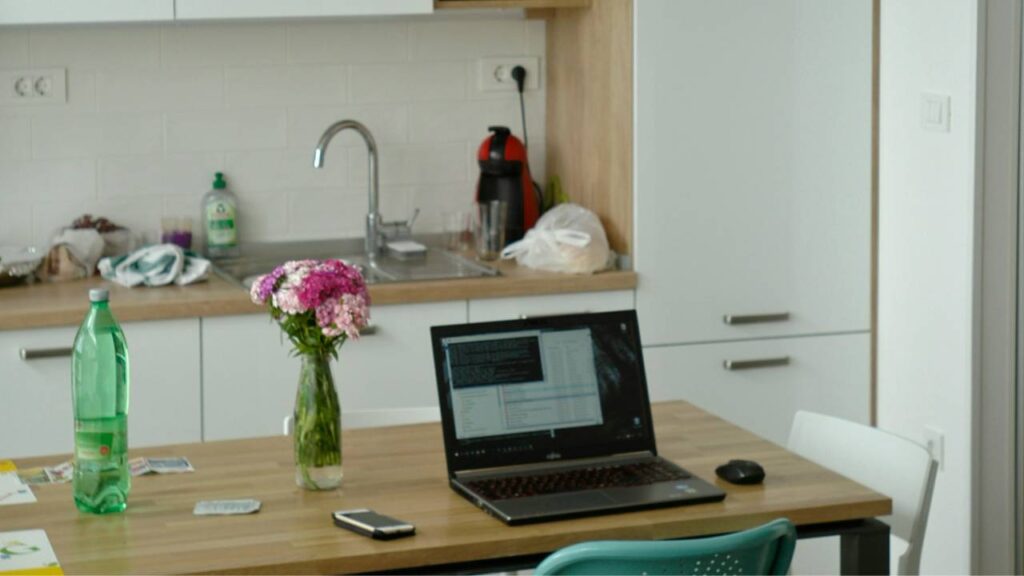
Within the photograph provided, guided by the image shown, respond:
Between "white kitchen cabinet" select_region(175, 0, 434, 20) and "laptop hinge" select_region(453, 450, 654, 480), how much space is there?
1.79m

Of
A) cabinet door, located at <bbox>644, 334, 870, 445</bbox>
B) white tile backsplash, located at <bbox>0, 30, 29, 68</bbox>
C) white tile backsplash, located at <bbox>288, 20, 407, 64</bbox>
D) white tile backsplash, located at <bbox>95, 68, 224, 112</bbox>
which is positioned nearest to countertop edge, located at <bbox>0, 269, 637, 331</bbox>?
cabinet door, located at <bbox>644, 334, 870, 445</bbox>

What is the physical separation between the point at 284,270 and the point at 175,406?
1462 mm

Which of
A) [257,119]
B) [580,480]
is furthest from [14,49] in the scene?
[580,480]

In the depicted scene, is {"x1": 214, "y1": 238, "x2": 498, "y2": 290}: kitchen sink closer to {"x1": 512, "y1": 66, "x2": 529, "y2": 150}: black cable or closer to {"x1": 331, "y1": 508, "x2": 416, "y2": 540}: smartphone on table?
{"x1": 512, "y1": 66, "x2": 529, "y2": 150}: black cable

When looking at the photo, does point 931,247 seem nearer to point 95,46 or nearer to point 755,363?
point 755,363

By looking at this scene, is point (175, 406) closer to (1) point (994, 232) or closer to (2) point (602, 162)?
(2) point (602, 162)

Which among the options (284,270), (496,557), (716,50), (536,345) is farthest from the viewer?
(716,50)

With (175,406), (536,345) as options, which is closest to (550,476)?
(536,345)

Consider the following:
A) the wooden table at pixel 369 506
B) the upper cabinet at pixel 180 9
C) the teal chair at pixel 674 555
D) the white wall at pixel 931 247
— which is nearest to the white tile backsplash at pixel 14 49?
the upper cabinet at pixel 180 9

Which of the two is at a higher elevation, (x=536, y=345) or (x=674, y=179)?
(x=674, y=179)

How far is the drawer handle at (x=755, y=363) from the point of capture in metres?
4.35

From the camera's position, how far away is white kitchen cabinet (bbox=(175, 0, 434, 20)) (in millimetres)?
4062

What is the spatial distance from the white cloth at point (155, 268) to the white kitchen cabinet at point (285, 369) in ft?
0.74

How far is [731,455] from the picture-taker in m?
2.86
